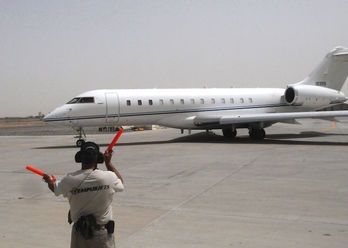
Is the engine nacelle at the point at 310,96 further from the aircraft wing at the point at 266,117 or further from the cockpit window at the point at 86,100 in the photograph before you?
the cockpit window at the point at 86,100

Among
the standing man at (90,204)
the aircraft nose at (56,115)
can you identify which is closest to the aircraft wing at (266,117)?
the aircraft nose at (56,115)

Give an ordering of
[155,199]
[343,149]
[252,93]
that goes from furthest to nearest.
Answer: [252,93] → [343,149] → [155,199]

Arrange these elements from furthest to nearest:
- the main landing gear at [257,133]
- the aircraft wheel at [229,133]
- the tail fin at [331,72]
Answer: the tail fin at [331,72] → the aircraft wheel at [229,133] → the main landing gear at [257,133]

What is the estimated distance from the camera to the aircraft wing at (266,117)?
1797 cm

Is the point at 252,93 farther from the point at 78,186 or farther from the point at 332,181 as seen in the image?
the point at 78,186

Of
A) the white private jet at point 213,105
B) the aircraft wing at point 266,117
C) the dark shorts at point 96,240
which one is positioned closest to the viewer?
the dark shorts at point 96,240

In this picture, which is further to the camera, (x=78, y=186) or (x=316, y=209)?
(x=316, y=209)

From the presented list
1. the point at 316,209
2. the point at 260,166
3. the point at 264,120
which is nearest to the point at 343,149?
the point at 264,120

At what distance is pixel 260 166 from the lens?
447 inches

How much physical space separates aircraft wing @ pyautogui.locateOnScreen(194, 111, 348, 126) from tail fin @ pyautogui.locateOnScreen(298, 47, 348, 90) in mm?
6708

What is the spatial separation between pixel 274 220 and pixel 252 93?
18096mm

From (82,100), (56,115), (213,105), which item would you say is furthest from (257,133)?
(56,115)

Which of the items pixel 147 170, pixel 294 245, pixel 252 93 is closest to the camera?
pixel 294 245

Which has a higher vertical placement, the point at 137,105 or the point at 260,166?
the point at 137,105
